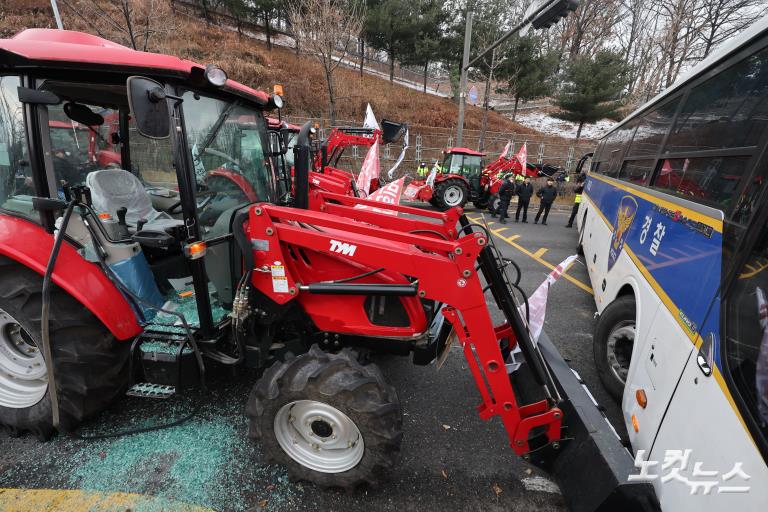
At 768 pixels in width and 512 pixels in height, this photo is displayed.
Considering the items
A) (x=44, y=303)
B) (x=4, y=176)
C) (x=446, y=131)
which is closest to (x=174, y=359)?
(x=44, y=303)

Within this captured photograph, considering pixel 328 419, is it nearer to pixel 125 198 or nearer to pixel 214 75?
pixel 214 75

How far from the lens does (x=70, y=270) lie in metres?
2.17

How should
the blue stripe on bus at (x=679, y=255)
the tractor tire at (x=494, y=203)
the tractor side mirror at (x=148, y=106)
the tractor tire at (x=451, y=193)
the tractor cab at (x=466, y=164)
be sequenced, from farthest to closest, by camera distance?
1. the tractor cab at (x=466, y=164)
2. the tractor tire at (x=451, y=193)
3. the tractor tire at (x=494, y=203)
4. the blue stripe on bus at (x=679, y=255)
5. the tractor side mirror at (x=148, y=106)

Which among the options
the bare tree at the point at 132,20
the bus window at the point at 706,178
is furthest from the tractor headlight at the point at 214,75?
the bare tree at the point at 132,20

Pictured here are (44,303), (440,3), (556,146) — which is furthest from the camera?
(440,3)

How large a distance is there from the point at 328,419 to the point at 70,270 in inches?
72.5

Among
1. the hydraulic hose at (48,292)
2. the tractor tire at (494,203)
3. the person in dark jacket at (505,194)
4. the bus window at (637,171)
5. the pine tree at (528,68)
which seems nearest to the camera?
the hydraulic hose at (48,292)

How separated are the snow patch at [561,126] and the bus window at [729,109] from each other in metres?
28.9

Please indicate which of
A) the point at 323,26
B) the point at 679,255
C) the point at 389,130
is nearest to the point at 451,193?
the point at 389,130

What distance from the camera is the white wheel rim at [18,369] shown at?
242 centimetres

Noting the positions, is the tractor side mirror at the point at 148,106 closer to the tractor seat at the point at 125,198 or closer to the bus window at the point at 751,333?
the tractor seat at the point at 125,198

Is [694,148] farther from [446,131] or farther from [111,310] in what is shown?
[446,131]

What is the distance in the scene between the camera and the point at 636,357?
2.43 metres

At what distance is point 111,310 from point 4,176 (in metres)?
1.09
